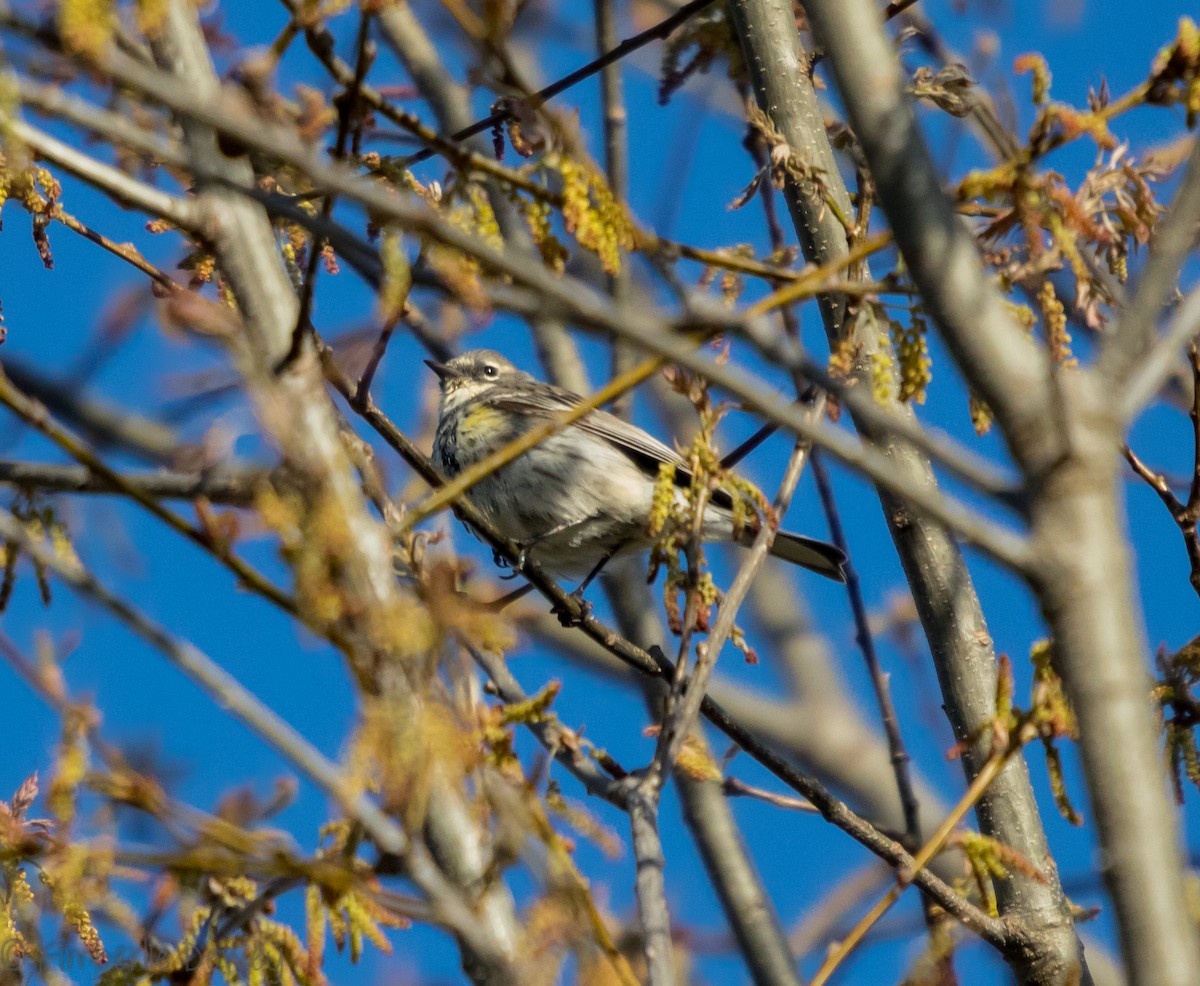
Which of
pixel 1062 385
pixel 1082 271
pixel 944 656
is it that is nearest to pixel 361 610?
pixel 1062 385

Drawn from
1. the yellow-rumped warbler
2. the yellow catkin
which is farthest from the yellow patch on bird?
the yellow catkin

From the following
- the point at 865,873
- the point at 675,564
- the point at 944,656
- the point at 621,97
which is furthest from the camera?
the point at 865,873

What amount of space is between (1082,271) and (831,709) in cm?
975

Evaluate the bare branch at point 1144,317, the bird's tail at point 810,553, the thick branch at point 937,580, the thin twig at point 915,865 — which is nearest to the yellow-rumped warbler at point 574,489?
the bird's tail at point 810,553

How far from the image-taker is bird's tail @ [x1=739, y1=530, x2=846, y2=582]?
6.54 meters

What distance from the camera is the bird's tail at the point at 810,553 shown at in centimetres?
654

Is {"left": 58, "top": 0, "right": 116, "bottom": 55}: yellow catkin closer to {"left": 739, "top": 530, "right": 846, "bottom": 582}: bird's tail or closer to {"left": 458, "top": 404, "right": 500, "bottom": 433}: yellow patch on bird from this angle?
{"left": 739, "top": 530, "right": 846, "bottom": 582}: bird's tail

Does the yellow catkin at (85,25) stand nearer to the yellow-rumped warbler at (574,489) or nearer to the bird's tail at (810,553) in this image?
the yellow-rumped warbler at (574,489)

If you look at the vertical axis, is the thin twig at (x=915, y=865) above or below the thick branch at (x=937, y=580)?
below

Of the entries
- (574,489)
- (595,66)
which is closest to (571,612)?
(595,66)

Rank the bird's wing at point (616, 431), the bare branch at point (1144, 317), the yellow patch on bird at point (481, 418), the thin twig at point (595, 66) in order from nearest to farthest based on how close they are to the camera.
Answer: the bare branch at point (1144, 317), the thin twig at point (595, 66), the bird's wing at point (616, 431), the yellow patch on bird at point (481, 418)

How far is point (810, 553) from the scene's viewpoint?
6652 millimetres

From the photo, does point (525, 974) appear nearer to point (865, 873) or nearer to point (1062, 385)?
point (1062, 385)

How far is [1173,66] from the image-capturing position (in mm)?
2262
